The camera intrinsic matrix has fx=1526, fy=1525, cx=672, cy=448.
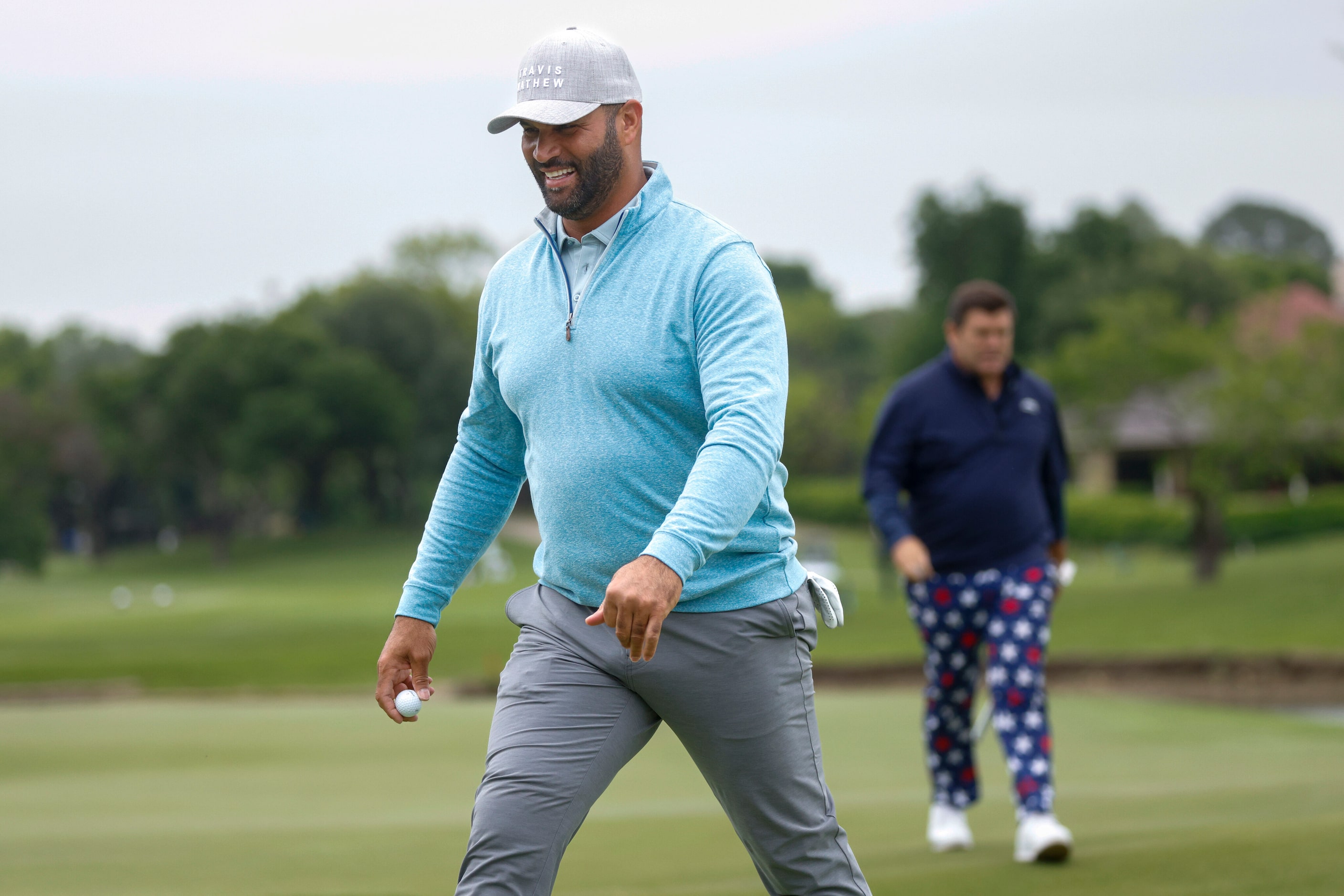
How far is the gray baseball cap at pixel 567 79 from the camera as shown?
2963 millimetres

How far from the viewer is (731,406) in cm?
277

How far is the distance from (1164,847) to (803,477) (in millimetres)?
66339

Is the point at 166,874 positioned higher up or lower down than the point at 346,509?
higher up

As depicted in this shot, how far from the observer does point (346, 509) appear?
6812cm

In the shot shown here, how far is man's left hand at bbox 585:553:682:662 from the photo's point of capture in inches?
99.2

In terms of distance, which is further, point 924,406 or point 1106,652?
point 1106,652

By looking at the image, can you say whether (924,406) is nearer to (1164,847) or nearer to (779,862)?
(1164,847)

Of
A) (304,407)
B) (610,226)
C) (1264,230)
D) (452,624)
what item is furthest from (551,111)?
(1264,230)

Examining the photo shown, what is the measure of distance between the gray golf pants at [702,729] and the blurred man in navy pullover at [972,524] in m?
2.66

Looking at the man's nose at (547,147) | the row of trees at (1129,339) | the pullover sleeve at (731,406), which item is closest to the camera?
the pullover sleeve at (731,406)

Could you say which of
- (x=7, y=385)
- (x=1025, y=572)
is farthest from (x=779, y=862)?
(x=7, y=385)

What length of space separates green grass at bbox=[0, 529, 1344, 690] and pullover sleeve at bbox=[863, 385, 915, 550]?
33.7 ft

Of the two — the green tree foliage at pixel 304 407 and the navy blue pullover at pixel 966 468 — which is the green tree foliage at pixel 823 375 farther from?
the navy blue pullover at pixel 966 468

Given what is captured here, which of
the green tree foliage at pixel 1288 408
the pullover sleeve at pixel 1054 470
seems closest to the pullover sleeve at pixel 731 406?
the pullover sleeve at pixel 1054 470
